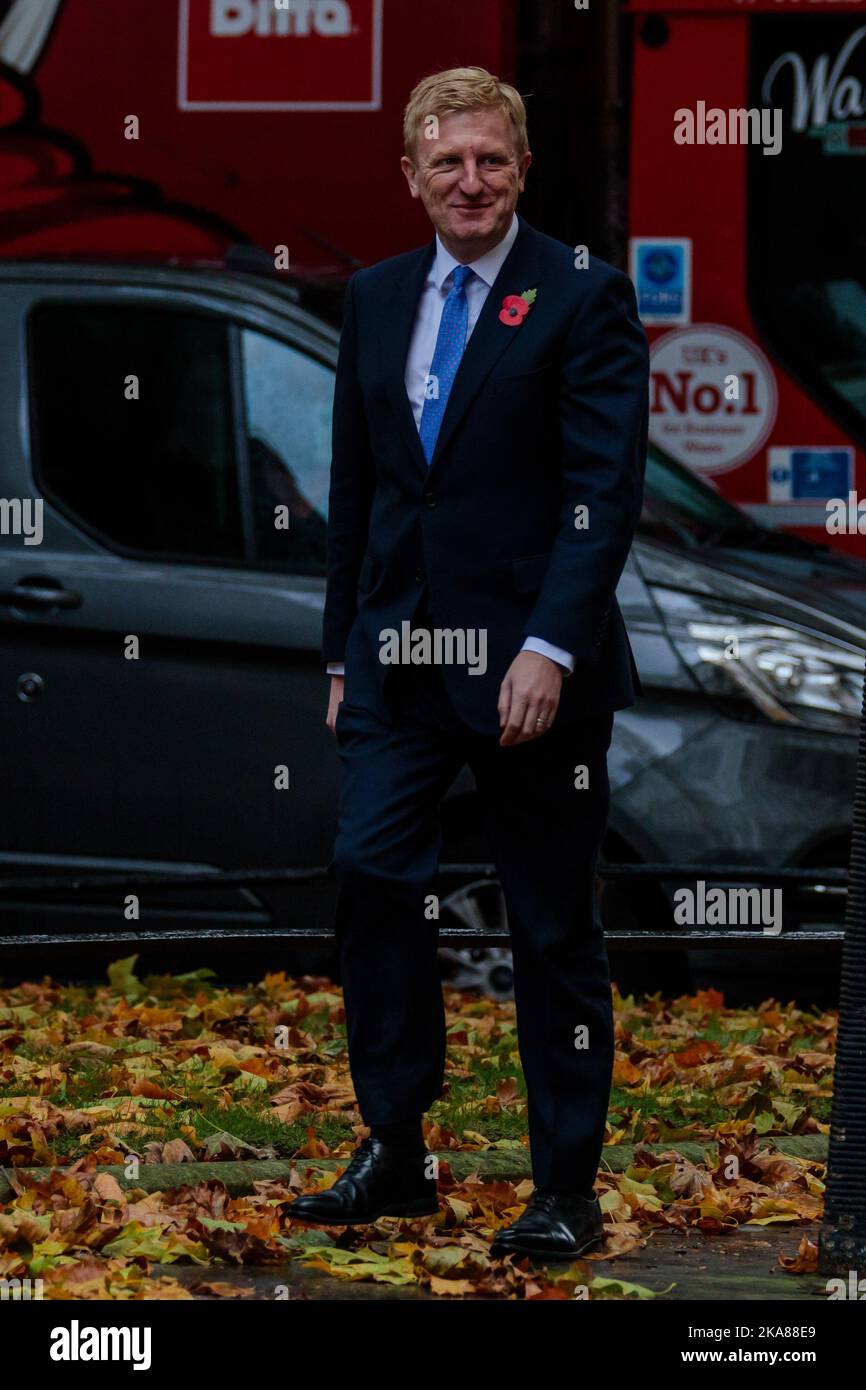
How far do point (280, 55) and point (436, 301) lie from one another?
165 inches

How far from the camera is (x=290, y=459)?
720cm

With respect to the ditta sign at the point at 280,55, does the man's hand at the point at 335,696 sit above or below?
below

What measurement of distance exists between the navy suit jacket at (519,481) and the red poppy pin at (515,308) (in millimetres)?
11

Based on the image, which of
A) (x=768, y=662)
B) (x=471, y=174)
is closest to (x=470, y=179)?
(x=471, y=174)

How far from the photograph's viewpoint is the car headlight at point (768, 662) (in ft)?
22.8

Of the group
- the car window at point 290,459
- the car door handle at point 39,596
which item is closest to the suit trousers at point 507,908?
the car window at point 290,459

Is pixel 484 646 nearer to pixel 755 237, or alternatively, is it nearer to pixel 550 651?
pixel 550 651

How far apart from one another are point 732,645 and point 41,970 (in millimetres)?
2519

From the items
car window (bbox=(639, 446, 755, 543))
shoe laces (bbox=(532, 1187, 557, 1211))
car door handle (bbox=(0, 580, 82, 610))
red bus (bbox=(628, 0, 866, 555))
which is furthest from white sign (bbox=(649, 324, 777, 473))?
shoe laces (bbox=(532, 1187, 557, 1211))

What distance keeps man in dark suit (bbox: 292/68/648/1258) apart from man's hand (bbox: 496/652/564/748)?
6cm

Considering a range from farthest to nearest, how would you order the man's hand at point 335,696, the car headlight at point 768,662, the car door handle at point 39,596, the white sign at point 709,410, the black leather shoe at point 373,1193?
the white sign at point 709,410, the car door handle at point 39,596, the car headlight at point 768,662, the man's hand at point 335,696, the black leather shoe at point 373,1193

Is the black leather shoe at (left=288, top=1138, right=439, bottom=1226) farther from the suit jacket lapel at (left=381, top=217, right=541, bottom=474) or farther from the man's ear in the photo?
the man's ear

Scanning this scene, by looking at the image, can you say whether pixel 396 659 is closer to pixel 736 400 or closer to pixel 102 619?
pixel 102 619

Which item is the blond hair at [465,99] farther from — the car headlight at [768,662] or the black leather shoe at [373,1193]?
the car headlight at [768,662]
